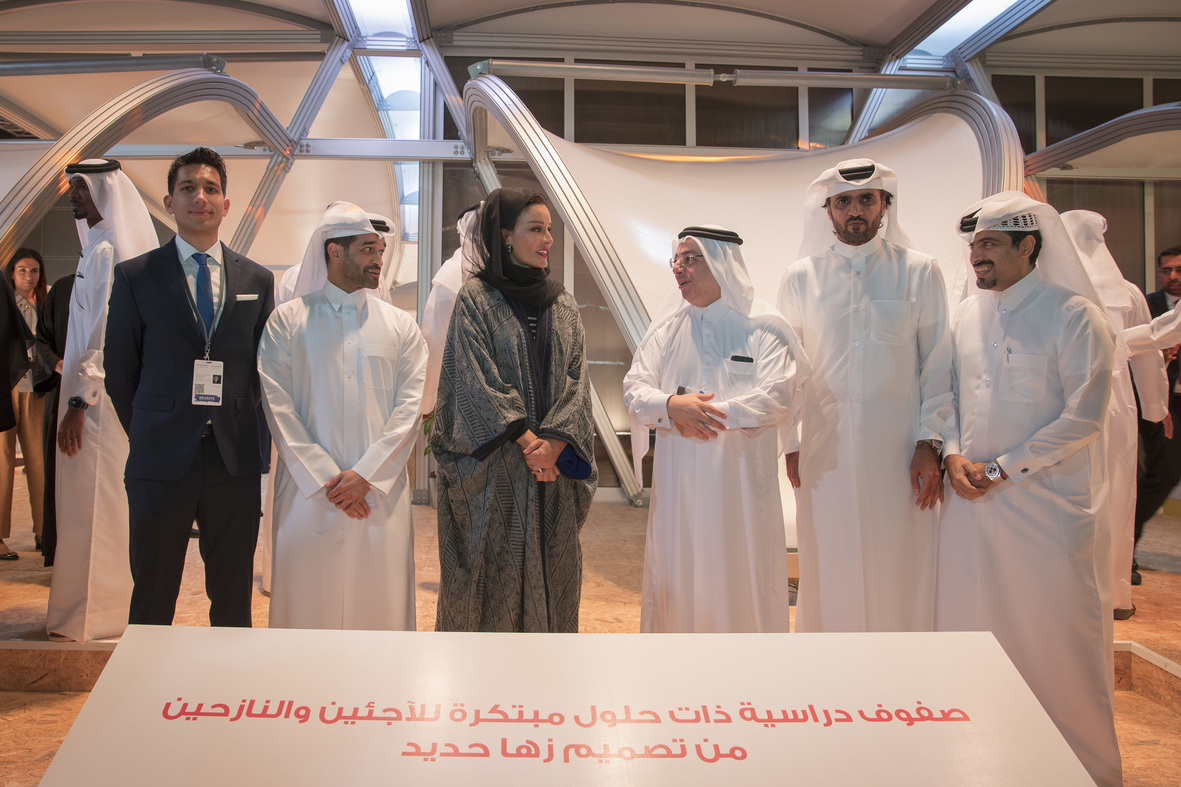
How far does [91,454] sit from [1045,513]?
3.67m

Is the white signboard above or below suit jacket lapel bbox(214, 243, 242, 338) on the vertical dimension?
below

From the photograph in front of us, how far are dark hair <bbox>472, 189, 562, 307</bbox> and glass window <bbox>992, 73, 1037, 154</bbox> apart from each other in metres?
6.25

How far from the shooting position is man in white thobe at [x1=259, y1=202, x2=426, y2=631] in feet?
7.85

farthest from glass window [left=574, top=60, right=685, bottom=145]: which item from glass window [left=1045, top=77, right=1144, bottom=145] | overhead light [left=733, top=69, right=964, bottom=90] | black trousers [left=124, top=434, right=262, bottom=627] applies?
black trousers [left=124, top=434, right=262, bottom=627]

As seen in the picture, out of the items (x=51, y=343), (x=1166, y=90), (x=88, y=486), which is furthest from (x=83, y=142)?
(x=1166, y=90)

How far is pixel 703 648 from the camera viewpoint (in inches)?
57.1

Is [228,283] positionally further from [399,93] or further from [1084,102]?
[1084,102]

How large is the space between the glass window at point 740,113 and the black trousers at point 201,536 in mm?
6571

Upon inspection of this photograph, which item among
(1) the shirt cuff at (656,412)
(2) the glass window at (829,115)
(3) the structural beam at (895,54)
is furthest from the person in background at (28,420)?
(2) the glass window at (829,115)

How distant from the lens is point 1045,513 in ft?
7.73

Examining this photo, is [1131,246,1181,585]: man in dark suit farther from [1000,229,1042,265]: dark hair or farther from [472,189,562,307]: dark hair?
[472,189,562,307]: dark hair

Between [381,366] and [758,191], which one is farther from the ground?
[758,191]

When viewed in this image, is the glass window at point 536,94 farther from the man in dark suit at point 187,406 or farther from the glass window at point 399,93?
the man in dark suit at point 187,406

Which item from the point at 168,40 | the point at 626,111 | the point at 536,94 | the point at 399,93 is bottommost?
the point at 626,111
